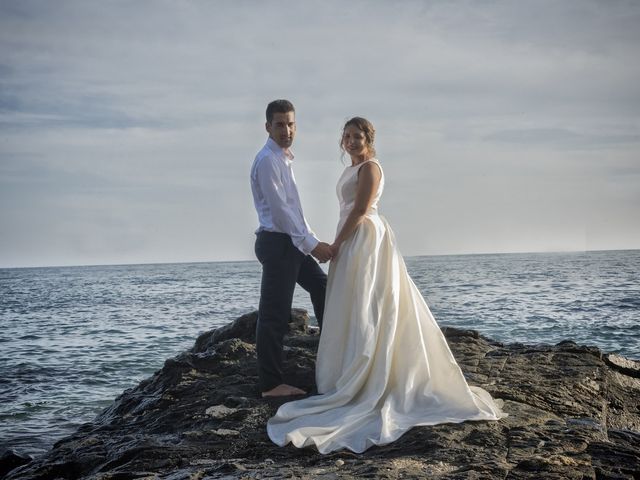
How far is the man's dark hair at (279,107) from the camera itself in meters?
5.89

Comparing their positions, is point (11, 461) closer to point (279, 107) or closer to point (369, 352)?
point (369, 352)

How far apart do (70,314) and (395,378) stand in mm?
23574

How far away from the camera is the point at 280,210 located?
582cm

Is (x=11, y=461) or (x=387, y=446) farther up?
(x=387, y=446)

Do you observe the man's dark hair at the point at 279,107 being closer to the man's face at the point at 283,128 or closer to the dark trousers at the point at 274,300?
the man's face at the point at 283,128

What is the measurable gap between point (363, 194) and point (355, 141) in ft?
1.56

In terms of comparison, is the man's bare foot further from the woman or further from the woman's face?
the woman's face

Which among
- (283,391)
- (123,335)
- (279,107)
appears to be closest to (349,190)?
(279,107)

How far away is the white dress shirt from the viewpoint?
5824mm

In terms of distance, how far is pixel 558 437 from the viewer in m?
4.62

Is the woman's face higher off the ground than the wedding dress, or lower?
higher

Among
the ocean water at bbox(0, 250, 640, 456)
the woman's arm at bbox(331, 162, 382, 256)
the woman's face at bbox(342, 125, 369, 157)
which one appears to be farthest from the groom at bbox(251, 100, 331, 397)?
the ocean water at bbox(0, 250, 640, 456)

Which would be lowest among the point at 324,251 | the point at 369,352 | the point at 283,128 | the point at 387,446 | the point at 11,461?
the point at 11,461

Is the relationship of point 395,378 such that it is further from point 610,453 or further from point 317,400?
point 610,453
